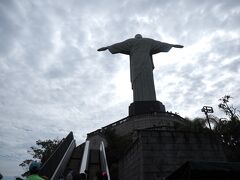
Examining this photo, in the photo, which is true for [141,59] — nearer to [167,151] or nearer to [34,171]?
[167,151]

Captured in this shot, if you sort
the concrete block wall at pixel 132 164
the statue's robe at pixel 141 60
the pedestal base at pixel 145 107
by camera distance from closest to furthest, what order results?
the concrete block wall at pixel 132 164 → the pedestal base at pixel 145 107 → the statue's robe at pixel 141 60

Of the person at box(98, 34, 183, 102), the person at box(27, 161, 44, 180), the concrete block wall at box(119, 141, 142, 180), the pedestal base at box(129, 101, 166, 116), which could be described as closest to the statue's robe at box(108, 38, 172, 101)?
the person at box(98, 34, 183, 102)

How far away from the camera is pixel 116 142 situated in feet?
77.5

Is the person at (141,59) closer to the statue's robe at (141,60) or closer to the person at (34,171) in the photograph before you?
the statue's robe at (141,60)

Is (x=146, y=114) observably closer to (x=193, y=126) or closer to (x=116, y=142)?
(x=116, y=142)

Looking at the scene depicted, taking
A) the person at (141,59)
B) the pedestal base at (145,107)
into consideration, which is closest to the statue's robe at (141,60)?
the person at (141,59)

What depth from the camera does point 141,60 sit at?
29328mm

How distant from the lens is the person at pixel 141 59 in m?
28.0

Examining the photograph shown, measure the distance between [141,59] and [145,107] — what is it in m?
5.90

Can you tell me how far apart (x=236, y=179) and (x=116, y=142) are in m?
17.5

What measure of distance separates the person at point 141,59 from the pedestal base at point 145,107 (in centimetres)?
59

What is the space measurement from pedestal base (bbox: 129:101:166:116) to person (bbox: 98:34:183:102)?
588mm

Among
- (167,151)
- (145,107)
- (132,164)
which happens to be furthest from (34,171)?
(145,107)

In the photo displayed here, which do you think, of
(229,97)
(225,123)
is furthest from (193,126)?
(229,97)
